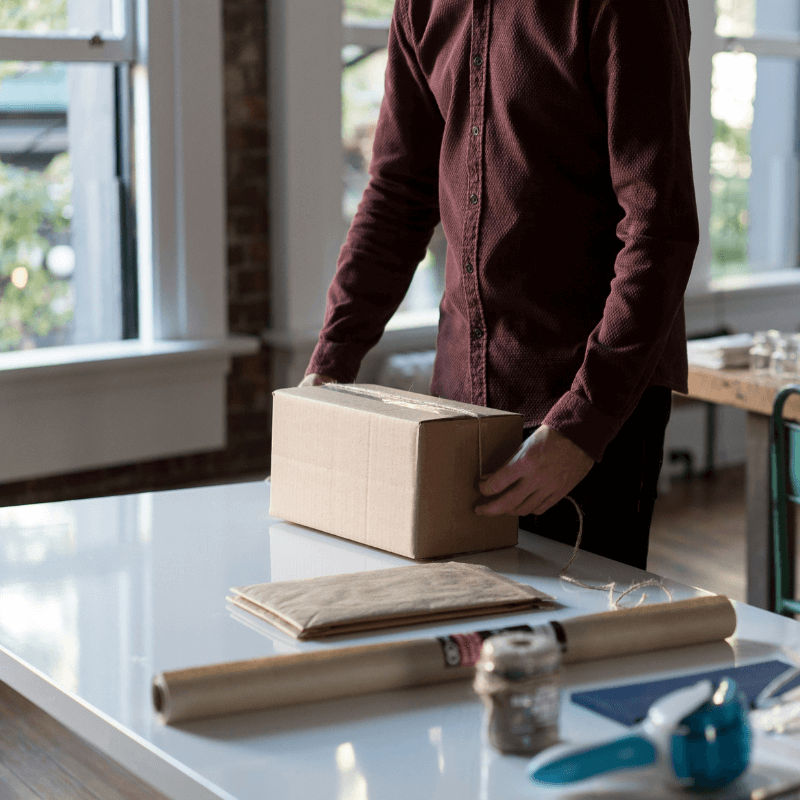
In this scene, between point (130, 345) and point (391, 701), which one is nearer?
point (391, 701)

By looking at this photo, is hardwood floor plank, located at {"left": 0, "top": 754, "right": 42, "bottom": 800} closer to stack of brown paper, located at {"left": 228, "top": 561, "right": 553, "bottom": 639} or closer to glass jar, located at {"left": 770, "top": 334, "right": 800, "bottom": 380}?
stack of brown paper, located at {"left": 228, "top": 561, "right": 553, "bottom": 639}

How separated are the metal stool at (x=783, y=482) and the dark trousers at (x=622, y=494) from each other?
1.53 feet

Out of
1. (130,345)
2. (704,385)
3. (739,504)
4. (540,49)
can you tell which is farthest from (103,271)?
(739,504)

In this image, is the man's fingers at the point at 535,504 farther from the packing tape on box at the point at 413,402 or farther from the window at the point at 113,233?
the window at the point at 113,233

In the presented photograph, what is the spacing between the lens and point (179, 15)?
131 inches

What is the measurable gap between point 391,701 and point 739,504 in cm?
388

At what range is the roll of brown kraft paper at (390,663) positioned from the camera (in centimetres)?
98

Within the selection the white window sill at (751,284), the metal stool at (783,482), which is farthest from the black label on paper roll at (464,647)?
the white window sill at (751,284)

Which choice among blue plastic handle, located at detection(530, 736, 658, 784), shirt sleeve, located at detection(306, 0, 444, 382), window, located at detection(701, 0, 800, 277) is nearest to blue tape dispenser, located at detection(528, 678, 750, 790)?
blue plastic handle, located at detection(530, 736, 658, 784)

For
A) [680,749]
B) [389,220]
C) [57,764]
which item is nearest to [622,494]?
[389,220]

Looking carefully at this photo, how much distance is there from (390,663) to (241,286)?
2.77m

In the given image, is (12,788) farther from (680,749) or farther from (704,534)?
(704,534)

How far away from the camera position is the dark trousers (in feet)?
5.31

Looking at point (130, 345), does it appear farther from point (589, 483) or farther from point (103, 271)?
point (589, 483)
